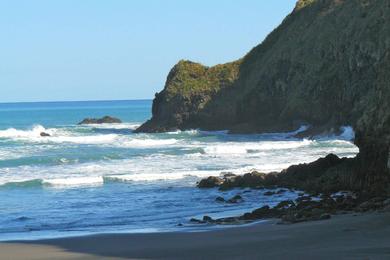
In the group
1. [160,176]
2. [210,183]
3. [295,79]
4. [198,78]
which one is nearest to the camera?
[210,183]

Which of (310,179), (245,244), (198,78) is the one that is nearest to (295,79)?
(198,78)

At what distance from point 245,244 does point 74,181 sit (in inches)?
632

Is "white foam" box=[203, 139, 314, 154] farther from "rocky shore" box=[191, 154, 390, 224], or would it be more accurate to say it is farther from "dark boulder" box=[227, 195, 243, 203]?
"dark boulder" box=[227, 195, 243, 203]

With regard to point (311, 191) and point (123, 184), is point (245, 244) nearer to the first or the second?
point (311, 191)

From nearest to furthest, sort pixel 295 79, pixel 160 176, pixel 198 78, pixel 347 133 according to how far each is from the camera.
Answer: pixel 160 176 → pixel 347 133 → pixel 295 79 → pixel 198 78

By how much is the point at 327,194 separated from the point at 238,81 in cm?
5090

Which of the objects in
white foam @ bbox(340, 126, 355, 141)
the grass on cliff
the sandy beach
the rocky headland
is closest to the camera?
the sandy beach

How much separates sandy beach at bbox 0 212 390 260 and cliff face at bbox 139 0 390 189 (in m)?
27.8

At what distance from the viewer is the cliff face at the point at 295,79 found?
167 ft

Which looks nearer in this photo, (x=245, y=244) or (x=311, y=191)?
(x=245, y=244)

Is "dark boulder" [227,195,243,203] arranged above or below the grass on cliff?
below

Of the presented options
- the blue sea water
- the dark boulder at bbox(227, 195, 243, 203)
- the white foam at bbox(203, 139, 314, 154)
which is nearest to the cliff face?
the white foam at bbox(203, 139, 314, 154)

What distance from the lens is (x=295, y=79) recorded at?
59062mm

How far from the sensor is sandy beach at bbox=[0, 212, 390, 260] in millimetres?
9953
